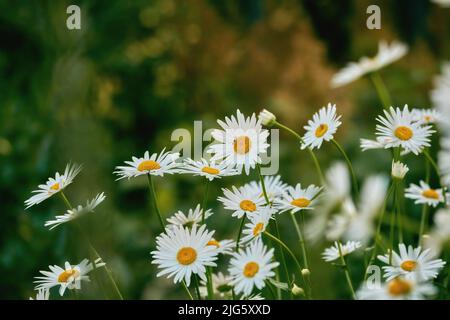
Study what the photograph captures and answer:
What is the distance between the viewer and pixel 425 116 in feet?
1.35

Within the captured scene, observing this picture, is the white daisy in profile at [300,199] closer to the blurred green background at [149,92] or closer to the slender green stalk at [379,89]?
the slender green stalk at [379,89]

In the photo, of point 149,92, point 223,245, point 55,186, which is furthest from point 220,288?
point 149,92

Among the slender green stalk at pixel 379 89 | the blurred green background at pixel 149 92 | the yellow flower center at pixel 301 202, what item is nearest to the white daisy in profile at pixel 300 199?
the yellow flower center at pixel 301 202

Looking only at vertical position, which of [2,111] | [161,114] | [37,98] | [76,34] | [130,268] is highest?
[161,114]

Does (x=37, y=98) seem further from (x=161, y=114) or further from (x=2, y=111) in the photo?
(x=161, y=114)

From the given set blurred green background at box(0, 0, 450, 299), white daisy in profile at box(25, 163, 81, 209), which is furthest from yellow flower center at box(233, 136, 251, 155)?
blurred green background at box(0, 0, 450, 299)

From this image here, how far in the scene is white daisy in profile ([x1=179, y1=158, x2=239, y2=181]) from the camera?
1.18 ft

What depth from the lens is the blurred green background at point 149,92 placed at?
110 cm

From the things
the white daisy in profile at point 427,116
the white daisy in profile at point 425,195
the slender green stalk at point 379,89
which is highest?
the slender green stalk at point 379,89

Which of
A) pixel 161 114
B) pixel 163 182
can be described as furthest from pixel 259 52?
pixel 163 182

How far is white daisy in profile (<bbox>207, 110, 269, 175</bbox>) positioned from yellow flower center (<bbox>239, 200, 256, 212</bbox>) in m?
0.03

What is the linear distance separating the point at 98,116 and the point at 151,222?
38 centimetres

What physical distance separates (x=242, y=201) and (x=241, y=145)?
41 millimetres
